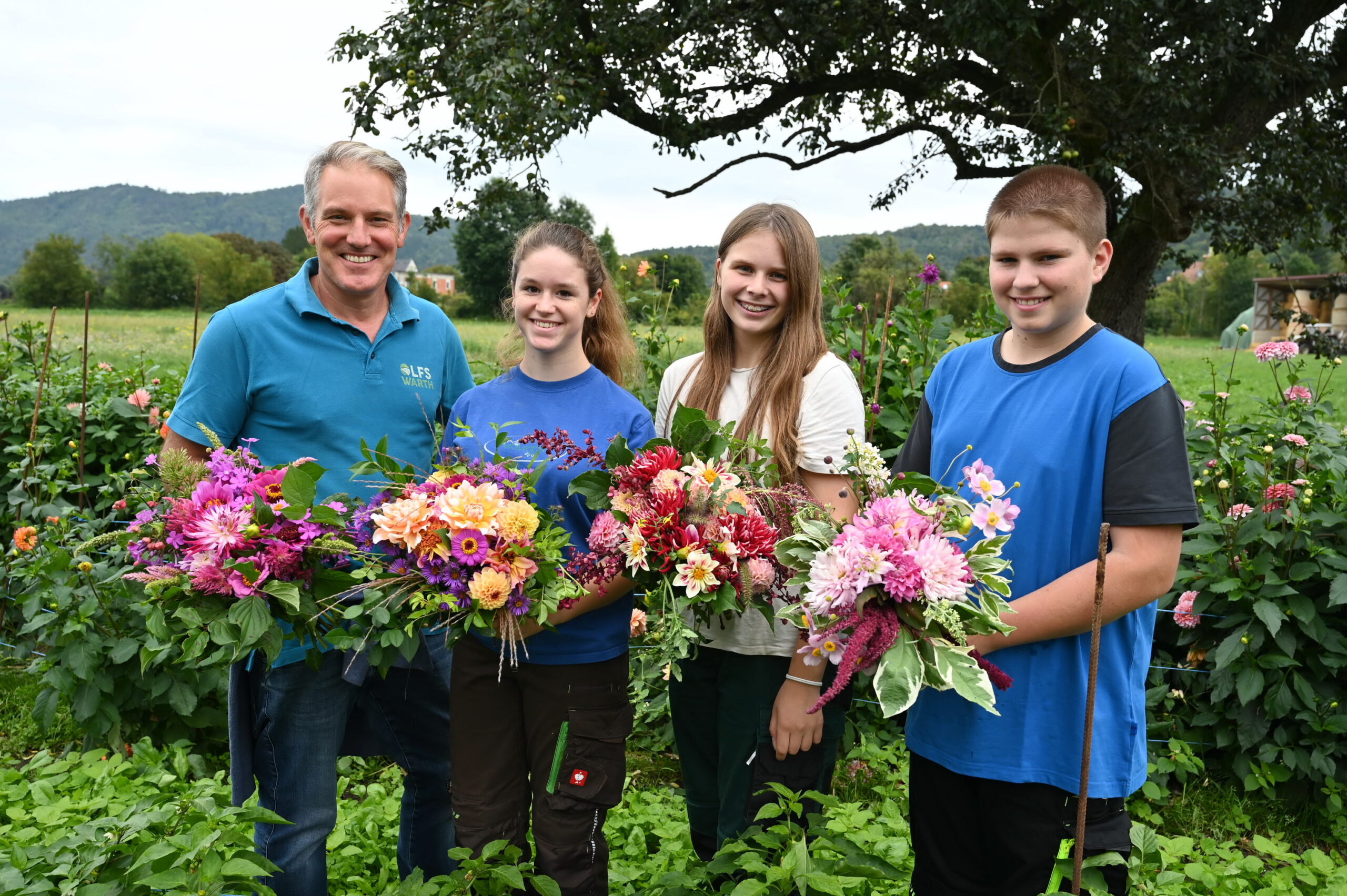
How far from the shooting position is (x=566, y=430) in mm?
2141

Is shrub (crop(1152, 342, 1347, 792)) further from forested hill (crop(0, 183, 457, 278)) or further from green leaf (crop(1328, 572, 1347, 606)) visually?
forested hill (crop(0, 183, 457, 278))

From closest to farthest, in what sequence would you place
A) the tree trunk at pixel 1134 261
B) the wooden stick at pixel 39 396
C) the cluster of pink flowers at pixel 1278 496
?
the cluster of pink flowers at pixel 1278 496 < the wooden stick at pixel 39 396 < the tree trunk at pixel 1134 261

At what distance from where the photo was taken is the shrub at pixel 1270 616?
10.6 ft

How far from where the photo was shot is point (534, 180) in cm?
887

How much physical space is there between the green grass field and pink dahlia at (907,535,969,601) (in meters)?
5.11

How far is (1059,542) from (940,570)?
0.49 metres

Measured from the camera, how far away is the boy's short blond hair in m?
1.75

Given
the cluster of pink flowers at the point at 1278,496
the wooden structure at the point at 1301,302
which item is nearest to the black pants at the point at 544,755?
the cluster of pink flowers at the point at 1278,496

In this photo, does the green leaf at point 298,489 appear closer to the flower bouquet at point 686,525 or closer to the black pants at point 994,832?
the flower bouquet at point 686,525

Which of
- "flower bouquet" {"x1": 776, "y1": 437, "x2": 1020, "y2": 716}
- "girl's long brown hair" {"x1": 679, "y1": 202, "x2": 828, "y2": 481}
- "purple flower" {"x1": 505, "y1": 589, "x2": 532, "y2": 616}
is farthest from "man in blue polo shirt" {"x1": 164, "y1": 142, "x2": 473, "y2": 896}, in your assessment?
"flower bouquet" {"x1": 776, "y1": 437, "x2": 1020, "y2": 716}

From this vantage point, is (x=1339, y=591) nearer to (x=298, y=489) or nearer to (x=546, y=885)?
(x=546, y=885)

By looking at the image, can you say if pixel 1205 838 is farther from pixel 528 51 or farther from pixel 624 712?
pixel 528 51

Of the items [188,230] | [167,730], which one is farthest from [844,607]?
[188,230]

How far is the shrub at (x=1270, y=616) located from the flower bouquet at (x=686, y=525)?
243 cm
